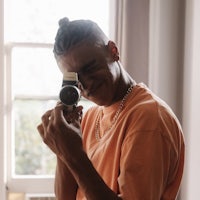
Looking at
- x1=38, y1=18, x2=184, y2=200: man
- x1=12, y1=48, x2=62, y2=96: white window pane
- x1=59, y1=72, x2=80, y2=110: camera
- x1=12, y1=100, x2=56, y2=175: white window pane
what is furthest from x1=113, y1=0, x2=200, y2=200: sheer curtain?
x1=59, y1=72, x2=80, y2=110: camera

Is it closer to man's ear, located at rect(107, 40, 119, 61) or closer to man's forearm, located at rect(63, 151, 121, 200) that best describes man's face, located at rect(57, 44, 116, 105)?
man's ear, located at rect(107, 40, 119, 61)

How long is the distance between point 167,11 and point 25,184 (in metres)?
1.20

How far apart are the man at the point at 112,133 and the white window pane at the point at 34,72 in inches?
43.6

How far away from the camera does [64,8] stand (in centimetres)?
212

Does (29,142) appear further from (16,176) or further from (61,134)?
(61,134)

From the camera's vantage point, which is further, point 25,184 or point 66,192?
point 25,184

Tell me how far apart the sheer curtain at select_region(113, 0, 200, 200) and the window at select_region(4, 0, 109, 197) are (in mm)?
229

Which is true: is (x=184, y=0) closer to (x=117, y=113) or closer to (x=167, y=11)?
(x=167, y=11)

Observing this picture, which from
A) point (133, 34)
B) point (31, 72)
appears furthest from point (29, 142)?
point (133, 34)

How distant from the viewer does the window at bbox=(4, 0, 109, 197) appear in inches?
83.0

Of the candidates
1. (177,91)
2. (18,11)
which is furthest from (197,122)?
(18,11)

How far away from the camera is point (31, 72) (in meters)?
2.14

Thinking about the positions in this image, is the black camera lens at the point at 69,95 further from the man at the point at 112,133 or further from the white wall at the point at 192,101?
the white wall at the point at 192,101

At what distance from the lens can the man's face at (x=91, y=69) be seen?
3.04 ft
